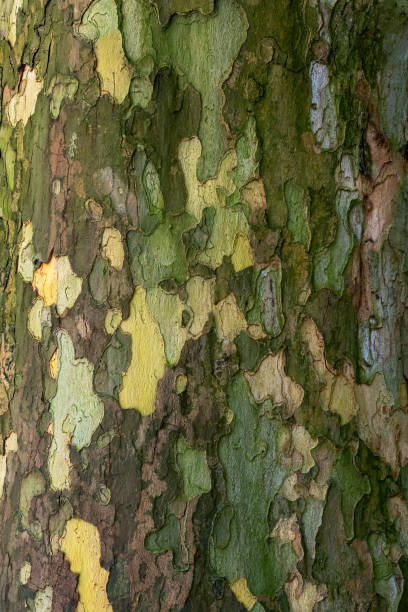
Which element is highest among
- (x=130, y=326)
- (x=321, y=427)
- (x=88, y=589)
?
(x=130, y=326)

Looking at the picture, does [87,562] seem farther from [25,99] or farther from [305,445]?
[25,99]

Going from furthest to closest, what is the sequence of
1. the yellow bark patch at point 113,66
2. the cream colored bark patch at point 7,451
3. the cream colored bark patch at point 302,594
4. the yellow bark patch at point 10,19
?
the yellow bark patch at point 10,19 → the cream colored bark patch at point 7,451 → the yellow bark patch at point 113,66 → the cream colored bark patch at point 302,594

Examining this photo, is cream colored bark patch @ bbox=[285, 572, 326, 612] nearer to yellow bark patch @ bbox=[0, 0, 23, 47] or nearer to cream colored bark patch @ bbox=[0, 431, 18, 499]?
cream colored bark patch @ bbox=[0, 431, 18, 499]

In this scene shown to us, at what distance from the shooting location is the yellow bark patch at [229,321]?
3.92ft

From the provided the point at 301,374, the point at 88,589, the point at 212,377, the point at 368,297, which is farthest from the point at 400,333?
the point at 88,589

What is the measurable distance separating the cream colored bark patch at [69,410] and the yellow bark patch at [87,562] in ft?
0.29

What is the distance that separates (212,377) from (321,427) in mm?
219

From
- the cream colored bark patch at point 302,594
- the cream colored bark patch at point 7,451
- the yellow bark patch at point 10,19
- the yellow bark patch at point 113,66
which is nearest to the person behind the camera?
the cream colored bark patch at point 302,594

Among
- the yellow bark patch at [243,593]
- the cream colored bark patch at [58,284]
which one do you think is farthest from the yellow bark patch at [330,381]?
the cream colored bark patch at [58,284]

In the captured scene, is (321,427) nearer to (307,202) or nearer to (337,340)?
(337,340)

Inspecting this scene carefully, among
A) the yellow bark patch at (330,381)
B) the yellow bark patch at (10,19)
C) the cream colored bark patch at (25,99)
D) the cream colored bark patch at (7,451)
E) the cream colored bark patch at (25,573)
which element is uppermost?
the yellow bark patch at (10,19)

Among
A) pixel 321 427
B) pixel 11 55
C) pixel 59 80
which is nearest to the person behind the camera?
pixel 321 427

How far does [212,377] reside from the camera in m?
1.19

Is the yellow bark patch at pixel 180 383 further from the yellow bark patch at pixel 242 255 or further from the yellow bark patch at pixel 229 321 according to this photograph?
the yellow bark patch at pixel 242 255
